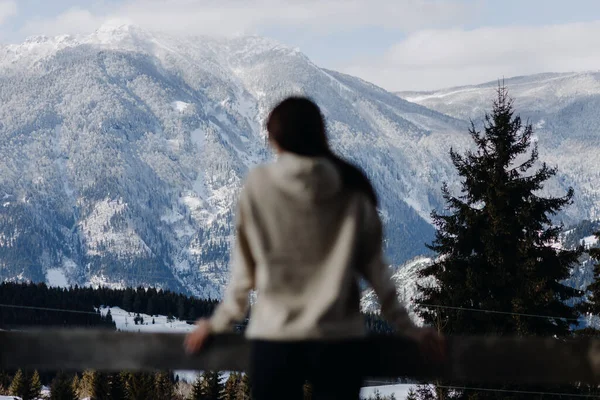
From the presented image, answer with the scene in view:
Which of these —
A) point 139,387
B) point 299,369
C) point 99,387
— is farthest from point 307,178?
point 99,387

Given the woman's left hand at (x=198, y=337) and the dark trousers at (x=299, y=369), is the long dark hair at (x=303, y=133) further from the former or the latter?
the woman's left hand at (x=198, y=337)

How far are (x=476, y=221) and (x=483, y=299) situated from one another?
10.1ft

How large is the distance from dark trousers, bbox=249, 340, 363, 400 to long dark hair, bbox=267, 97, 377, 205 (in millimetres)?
809

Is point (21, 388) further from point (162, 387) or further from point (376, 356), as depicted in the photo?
point (376, 356)

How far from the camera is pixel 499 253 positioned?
35875mm

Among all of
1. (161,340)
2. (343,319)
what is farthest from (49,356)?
(343,319)

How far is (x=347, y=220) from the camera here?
5.45 m

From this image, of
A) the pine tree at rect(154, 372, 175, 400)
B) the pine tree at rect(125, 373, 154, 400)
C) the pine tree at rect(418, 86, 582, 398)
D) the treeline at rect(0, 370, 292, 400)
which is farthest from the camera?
the pine tree at rect(154, 372, 175, 400)

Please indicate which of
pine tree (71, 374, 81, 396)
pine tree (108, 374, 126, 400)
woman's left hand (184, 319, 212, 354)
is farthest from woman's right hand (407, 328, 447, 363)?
pine tree (71, 374, 81, 396)

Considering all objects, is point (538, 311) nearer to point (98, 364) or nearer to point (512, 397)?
point (512, 397)

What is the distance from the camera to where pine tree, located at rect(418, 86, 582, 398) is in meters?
34.3

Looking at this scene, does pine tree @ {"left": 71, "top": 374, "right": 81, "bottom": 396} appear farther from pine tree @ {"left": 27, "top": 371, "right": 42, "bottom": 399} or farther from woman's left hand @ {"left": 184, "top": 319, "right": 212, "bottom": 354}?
woman's left hand @ {"left": 184, "top": 319, "right": 212, "bottom": 354}

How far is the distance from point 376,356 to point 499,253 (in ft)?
100

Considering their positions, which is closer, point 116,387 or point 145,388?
point 145,388
